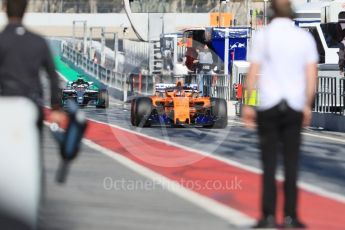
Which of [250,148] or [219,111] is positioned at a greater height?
[219,111]

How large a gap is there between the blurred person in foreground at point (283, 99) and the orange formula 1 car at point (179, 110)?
620 inches

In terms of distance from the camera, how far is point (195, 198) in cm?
1105

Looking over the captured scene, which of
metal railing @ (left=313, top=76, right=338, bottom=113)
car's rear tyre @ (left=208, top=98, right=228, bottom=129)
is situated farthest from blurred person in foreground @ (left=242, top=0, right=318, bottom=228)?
metal railing @ (left=313, top=76, right=338, bottom=113)

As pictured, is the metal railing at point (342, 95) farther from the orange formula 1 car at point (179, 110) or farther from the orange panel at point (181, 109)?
the orange panel at point (181, 109)

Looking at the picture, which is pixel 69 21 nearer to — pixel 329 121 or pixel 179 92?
pixel 329 121

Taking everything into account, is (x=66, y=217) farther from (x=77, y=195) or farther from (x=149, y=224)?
(x=77, y=195)

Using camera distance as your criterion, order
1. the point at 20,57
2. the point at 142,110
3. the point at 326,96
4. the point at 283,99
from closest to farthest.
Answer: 1. the point at 20,57
2. the point at 283,99
3. the point at 142,110
4. the point at 326,96

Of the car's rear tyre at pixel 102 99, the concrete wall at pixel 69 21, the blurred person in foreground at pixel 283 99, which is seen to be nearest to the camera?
the blurred person in foreground at pixel 283 99

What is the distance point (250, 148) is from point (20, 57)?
1149 cm

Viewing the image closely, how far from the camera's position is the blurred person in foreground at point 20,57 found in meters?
7.93

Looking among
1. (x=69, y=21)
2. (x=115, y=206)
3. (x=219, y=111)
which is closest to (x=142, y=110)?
(x=219, y=111)

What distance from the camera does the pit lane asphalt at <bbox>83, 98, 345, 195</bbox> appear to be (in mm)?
13971

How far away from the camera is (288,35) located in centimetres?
882

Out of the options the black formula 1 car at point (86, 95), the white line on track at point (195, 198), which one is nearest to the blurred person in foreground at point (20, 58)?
the white line on track at point (195, 198)
